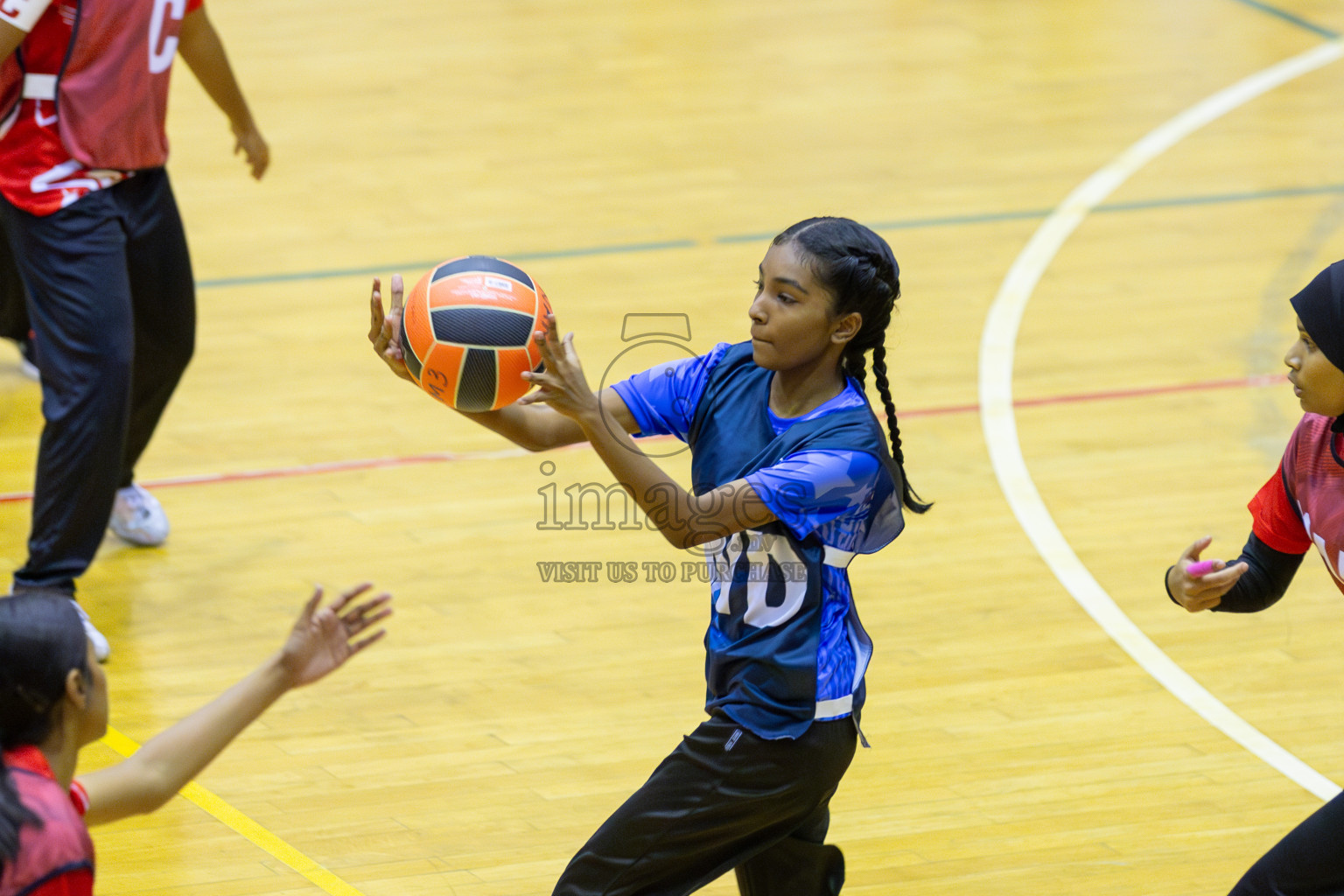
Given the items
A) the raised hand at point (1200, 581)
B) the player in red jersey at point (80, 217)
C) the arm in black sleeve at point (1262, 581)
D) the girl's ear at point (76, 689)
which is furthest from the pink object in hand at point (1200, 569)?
the player in red jersey at point (80, 217)

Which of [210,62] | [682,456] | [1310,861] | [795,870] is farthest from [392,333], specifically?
[682,456]

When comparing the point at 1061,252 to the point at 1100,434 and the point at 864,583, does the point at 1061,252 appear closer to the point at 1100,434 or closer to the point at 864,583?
the point at 1100,434

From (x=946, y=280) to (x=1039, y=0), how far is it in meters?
4.68

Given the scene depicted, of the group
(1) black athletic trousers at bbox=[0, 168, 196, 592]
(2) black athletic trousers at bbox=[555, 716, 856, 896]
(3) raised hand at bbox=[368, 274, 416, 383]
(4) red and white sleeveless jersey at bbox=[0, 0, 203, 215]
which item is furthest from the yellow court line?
(4) red and white sleeveless jersey at bbox=[0, 0, 203, 215]

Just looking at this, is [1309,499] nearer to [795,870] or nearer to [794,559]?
[794,559]

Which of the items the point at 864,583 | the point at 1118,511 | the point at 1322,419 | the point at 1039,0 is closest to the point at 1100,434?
the point at 1118,511

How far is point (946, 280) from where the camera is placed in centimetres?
738

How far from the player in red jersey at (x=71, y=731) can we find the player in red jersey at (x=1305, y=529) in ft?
5.42

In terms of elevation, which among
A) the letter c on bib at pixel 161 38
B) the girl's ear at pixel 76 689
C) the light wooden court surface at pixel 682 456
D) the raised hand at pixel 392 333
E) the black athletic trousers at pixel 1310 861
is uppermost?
the letter c on bib at pixel 161 38

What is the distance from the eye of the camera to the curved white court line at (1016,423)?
4.54m

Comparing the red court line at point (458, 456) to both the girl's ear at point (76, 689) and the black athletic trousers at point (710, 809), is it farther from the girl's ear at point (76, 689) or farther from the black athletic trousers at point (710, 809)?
A: the girl's ear at point (76, 689)

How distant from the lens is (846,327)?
315 cm

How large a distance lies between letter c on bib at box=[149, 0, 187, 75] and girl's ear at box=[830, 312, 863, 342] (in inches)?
99.4

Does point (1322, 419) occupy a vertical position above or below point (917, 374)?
above
